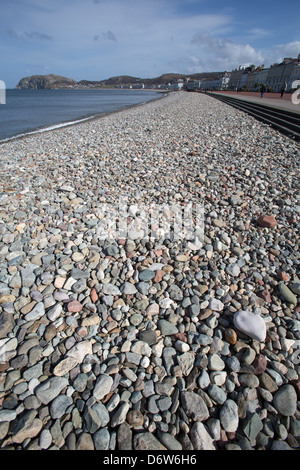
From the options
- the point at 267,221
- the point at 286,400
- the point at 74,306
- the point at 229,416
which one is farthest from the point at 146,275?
the point at 267,221

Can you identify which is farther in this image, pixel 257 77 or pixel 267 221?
pixel 257 77

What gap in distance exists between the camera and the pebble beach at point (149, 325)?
154cm

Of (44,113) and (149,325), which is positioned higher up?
(44,113)

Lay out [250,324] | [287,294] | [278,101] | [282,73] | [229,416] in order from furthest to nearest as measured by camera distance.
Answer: [282,73], [278,101], [287,294], [250,324], [229,416]

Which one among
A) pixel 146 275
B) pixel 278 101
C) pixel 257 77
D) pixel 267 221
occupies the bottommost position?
pixel 146 275

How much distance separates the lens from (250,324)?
2121 millimetres

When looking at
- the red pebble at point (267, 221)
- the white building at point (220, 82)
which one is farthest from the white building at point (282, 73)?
the red pebble at point (267, 221)

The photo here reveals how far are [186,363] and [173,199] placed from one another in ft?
10.0

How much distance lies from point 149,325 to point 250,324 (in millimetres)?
919

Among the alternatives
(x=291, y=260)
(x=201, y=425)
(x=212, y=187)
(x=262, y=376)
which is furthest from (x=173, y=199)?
(x=201, y=425)

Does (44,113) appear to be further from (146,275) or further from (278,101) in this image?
(146,275)

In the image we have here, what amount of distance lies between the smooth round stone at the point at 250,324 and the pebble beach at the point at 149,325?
0.01 metres

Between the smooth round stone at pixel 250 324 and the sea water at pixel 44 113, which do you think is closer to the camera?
the smooth round stone at pixel 250 324

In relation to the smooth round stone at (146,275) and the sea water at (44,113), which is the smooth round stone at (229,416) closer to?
the smooth round stone at (146,275)
